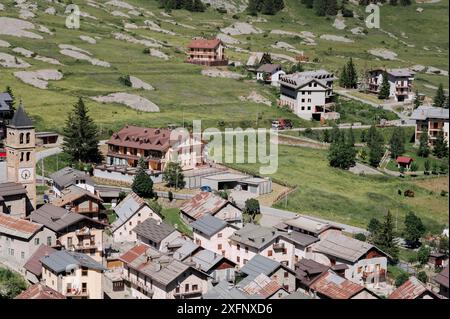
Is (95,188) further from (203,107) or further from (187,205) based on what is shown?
(203,107)

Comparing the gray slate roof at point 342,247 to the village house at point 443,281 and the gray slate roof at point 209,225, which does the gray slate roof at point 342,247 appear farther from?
the village house at point 443,281

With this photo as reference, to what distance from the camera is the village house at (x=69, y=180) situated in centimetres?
6794

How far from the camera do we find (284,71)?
125188 millimetres

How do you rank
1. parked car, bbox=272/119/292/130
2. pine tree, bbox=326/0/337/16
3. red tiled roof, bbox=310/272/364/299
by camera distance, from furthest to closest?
pine tree, bbox=326/0/337/16 < parked car, bbox=272/119/292/130 < red tiled roof, bbox=310/272/364/299

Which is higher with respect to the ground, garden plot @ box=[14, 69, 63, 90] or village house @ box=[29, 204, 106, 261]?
village house @ box=[29, 204, 106, 261]

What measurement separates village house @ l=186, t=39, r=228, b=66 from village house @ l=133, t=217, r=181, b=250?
75105 mm

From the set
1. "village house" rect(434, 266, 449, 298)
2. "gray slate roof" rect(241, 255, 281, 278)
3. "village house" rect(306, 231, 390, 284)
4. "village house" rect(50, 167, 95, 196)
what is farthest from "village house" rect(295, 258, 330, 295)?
"village house" rect(50, 167, 95, 196)

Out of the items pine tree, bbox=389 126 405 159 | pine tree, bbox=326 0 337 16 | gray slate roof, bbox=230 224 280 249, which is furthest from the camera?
pine tree, bbox=326 0 337 16

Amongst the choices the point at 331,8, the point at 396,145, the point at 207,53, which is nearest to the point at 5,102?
the point at 396,145

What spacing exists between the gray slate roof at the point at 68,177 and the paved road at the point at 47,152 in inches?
283

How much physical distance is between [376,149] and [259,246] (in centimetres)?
3647

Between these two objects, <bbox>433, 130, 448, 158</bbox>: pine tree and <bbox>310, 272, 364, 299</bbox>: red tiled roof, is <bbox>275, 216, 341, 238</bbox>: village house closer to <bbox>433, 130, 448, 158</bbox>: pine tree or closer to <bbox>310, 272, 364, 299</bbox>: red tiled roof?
<bbox>310, 272, 364, 299</bbox>: red tiled roof

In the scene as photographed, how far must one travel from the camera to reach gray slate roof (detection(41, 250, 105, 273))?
47.2m

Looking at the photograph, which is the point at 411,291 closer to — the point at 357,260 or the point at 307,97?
the point at 357,260
